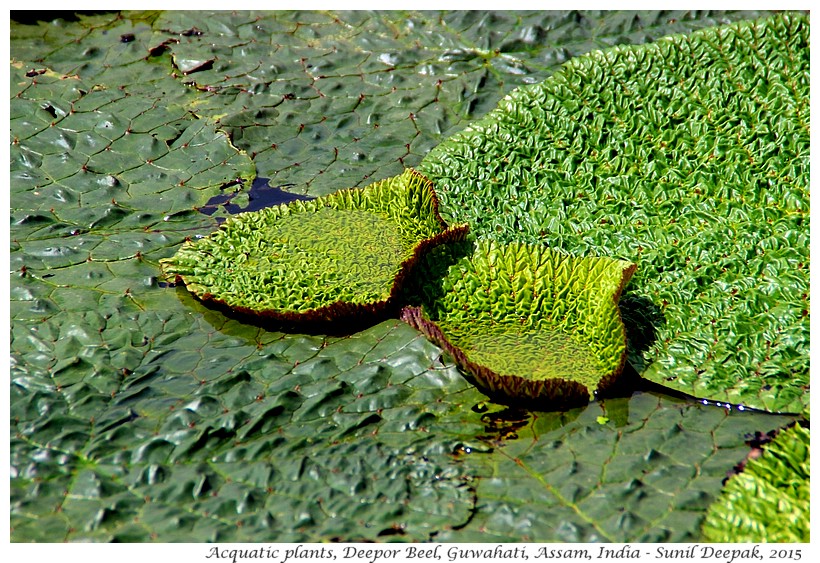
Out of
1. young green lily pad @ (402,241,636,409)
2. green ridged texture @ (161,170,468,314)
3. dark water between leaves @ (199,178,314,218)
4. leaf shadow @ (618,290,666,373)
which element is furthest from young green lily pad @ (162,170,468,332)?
leaf shadow @ (618,290,666,373)

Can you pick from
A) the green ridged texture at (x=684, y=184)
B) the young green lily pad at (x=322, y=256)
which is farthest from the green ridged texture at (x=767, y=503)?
the young green lily pad at (x=322, y=256)

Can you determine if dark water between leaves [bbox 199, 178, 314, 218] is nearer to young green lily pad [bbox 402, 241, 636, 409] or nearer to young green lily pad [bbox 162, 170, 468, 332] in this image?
young green lily pad [bbox 162, 170, 468, 332]

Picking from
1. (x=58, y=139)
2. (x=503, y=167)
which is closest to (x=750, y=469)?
(x=503, y=167)

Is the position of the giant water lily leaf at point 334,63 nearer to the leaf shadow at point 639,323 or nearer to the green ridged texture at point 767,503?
the leaf shadow at point 639,323

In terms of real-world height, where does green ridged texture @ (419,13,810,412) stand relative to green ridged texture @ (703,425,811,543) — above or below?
above

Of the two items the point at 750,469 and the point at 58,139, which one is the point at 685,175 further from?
the point at 58,139

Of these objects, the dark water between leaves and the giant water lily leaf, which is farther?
the giant water lily leaf

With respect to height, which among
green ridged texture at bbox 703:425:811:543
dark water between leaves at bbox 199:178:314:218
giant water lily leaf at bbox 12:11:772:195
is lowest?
green ridged texture at bbox 703:425:811:543

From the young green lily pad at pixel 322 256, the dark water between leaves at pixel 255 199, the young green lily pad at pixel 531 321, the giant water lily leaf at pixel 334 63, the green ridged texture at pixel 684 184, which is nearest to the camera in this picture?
the young green lily pad at pixel 531 321
